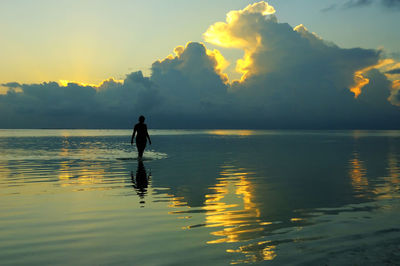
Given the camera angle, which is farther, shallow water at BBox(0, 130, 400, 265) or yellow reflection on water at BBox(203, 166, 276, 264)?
yellow reflection on water at BBox(203, 166, 276, 264)

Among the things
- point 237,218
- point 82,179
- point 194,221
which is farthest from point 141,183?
point 237,218

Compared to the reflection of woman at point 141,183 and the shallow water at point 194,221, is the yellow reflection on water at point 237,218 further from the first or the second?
the reflection of woman at point 141,183

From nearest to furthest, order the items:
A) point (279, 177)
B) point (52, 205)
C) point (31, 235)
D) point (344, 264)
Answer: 1. point (344, 264)
2. point (31, 235)
3. point (52, 205)
4. point (279, 177)

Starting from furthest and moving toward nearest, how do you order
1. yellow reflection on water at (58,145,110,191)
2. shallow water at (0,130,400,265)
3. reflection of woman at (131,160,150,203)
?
1. yellow reflection on water at (58,145,110,191)
2. reflection of woman at (131,160,150,203)
3. shallow water at (0,130,400,265)

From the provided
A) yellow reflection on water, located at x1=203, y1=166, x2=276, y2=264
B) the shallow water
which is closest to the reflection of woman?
the shallow water

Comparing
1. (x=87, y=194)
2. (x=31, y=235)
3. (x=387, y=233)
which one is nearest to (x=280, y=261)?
(x=387, y=233)

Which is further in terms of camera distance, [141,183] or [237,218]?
[141,183]

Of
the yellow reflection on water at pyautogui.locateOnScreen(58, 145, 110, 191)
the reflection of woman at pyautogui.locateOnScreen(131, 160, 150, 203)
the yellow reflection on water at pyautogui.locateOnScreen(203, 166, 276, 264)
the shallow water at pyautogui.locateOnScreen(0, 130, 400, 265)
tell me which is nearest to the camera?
the shallow water at pyautogui.locateOnScreen(0, 130, 400, 265)

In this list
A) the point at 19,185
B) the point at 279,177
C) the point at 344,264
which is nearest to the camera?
the point at 344,264

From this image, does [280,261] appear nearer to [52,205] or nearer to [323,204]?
[323,204]

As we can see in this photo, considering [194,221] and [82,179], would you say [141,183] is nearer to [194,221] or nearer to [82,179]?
[82,179]

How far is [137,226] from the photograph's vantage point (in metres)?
9.30

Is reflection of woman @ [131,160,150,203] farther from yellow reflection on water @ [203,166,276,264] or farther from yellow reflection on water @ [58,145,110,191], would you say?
yellow reflection on water @ [203,166,276,264]

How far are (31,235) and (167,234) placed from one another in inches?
123
